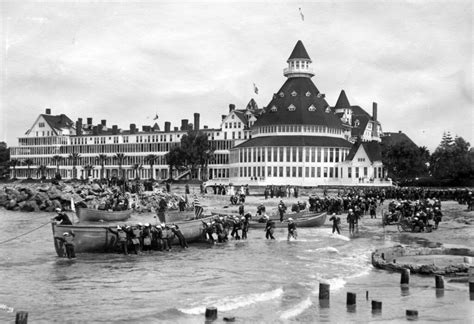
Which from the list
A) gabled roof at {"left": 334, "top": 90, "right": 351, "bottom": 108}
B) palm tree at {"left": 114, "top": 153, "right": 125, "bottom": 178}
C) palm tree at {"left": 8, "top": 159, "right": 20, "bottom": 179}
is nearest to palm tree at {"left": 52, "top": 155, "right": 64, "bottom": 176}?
palm tree at {"left": 8, "top": 159, "right": 20, "bottom": 179}

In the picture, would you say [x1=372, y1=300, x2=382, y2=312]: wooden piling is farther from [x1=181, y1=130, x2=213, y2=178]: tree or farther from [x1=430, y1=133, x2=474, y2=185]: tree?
[x1=181, y1=130, x2=213, y2=178]: tree

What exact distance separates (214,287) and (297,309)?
4.86 m

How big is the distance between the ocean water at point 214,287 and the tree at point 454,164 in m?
64.8

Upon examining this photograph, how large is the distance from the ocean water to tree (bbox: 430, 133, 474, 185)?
64836 mm

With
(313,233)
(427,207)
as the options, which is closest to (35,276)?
(313,233)

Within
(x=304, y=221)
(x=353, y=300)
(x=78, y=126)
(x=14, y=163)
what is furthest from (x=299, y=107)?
(x=353, y=300)

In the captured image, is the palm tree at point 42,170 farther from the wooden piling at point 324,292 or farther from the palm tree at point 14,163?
the wooden piling at point 324,292

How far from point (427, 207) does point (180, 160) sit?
8092cm

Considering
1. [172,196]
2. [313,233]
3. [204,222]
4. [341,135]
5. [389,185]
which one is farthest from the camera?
[341,135]

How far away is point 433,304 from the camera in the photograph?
20688 mm

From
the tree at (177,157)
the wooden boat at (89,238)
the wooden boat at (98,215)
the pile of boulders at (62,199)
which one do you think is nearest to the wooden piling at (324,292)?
the wooden boat at (89,238)

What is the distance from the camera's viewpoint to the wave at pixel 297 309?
1973 centimetres

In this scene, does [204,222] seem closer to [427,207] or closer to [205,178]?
[427,207]

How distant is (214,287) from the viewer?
24516mm
